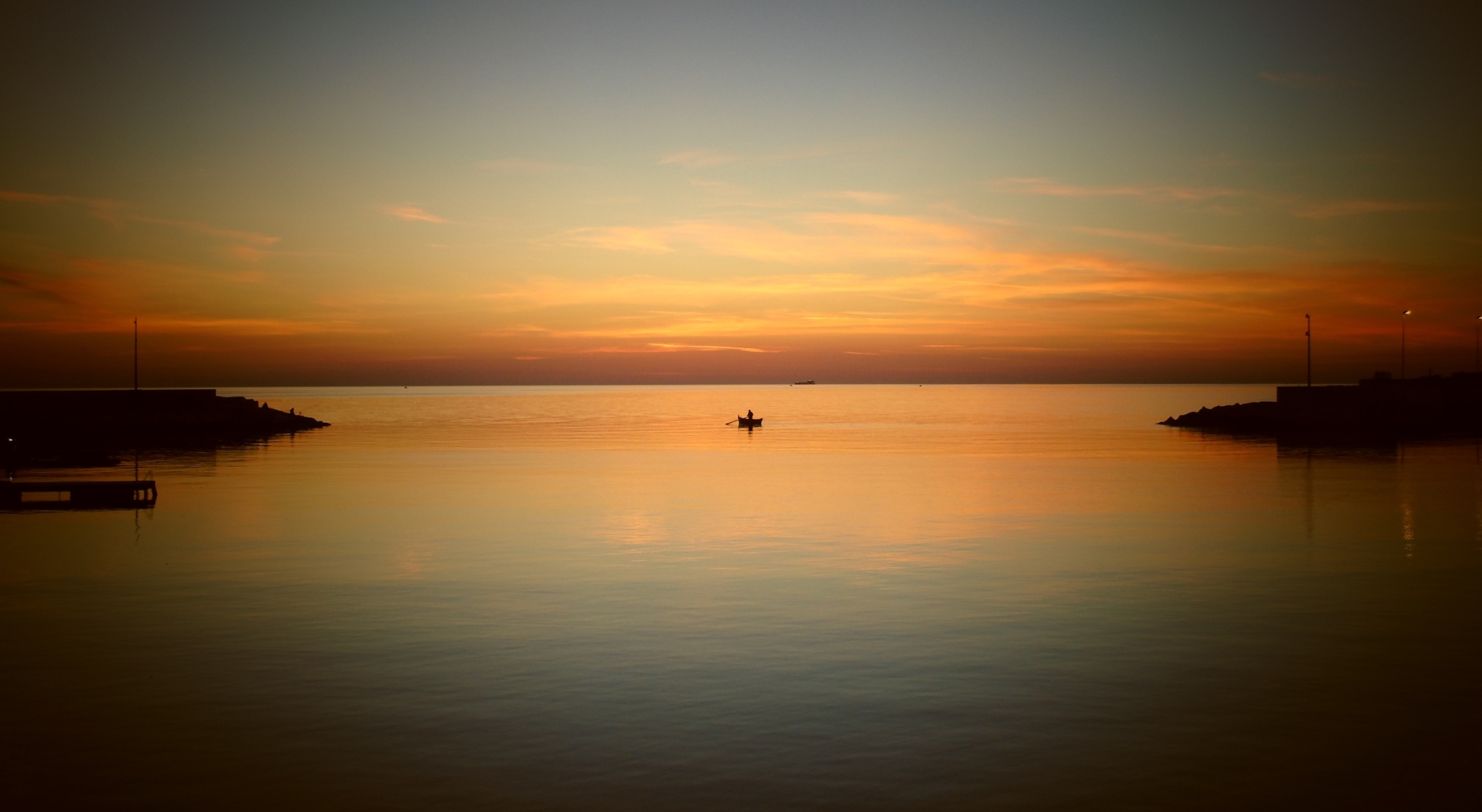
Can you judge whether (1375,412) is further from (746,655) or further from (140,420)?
(140,420)

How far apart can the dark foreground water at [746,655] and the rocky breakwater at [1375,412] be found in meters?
55.9

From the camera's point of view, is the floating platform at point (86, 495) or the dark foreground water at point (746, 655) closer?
the dark foreground water at point (746, 655)

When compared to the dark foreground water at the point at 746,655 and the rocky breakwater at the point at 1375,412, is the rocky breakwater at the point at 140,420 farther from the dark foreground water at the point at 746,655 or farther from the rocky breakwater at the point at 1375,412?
→ the rocky breakwater at the point at 1375,412

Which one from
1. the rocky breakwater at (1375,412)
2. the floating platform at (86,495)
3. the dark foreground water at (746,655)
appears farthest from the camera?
the rocky breakwater at (1375,412)

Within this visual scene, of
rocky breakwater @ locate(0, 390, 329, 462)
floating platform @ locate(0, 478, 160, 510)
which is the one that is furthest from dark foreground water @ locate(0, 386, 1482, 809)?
rocky breakwater @ locate(0, 390, 329, 462)

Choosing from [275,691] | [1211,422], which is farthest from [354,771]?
[1211,422]

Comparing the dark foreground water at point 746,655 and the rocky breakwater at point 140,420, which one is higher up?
the rocky breakwater at point 140,420

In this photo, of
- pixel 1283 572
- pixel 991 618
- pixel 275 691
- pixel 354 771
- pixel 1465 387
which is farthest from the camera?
pixel 1465 387

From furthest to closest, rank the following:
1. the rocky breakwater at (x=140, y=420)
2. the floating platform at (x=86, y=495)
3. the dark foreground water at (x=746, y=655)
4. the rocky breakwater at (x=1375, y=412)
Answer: the rocky breakwater at (x=1375, y=412)
the rocky breakwater at (x=140, y=420)
the floating platform at (x=86, y=495)
the dark foreground water at (x=746, y=655)

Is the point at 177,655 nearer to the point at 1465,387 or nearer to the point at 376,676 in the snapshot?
the point at 376,676

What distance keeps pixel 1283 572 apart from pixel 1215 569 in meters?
1.40

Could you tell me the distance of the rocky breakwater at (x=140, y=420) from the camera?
270 ft

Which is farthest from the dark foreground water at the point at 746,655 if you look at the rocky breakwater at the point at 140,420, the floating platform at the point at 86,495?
the rocky breakwater at the point at 140,420

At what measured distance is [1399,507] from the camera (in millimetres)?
37281
